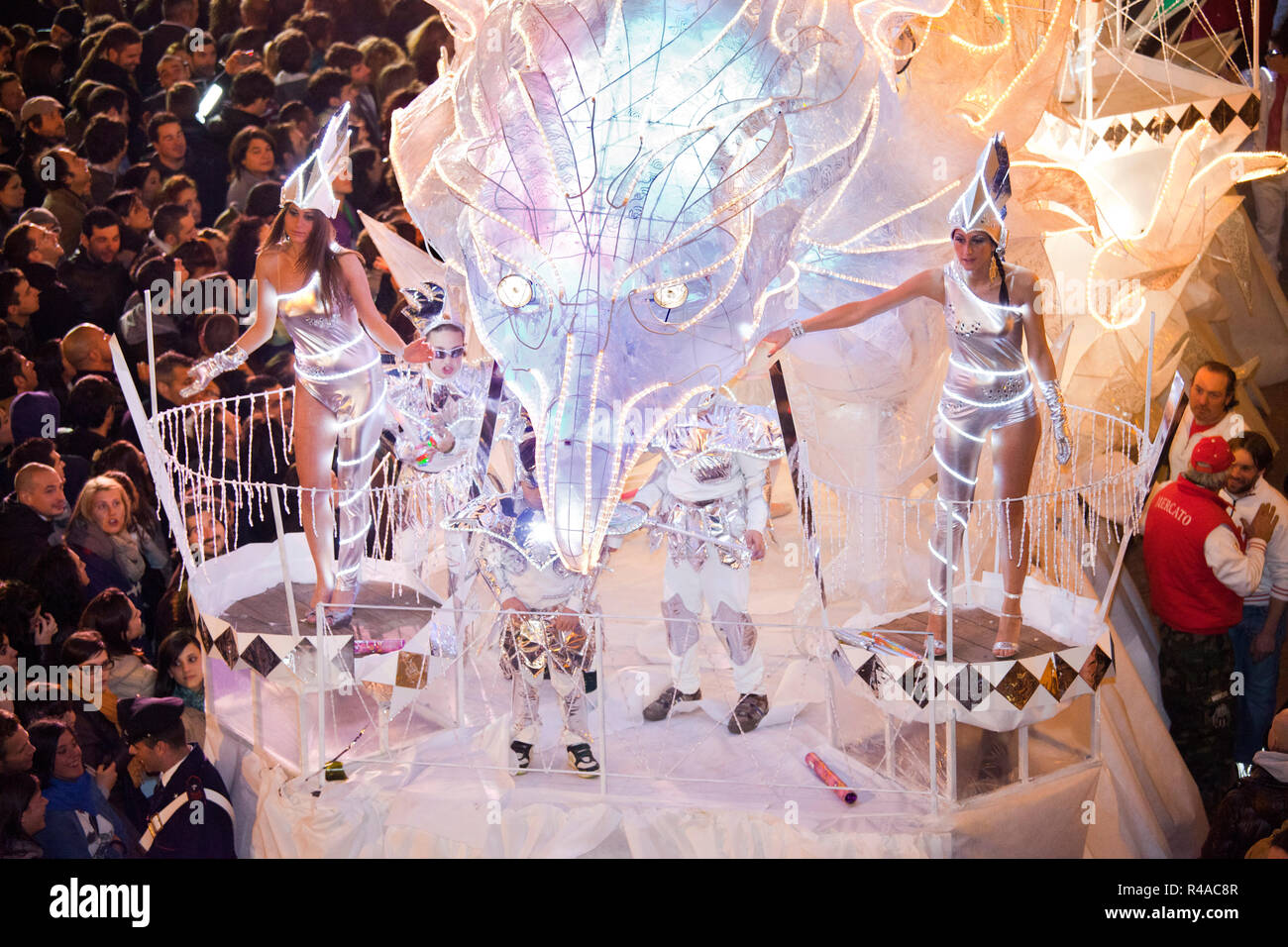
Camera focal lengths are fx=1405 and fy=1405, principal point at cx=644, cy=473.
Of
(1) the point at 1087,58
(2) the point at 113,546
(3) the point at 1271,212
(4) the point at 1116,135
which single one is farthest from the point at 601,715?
(3) the point at 1271,212

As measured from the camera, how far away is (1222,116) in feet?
16.7

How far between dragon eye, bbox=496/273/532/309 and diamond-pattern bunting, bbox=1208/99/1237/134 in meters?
2.94

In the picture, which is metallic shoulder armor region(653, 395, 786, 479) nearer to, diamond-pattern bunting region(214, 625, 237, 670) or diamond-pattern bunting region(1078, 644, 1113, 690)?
diamond-pattern bunting region(1078, 644, 1113, 690)

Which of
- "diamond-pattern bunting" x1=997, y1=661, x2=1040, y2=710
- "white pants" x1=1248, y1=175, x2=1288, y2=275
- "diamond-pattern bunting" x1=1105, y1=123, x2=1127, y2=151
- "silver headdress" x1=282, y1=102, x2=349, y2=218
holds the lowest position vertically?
"diamond-pattern bunting" x1=997, y1=661, x2=1040, y2=710

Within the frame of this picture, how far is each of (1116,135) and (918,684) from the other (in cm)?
250

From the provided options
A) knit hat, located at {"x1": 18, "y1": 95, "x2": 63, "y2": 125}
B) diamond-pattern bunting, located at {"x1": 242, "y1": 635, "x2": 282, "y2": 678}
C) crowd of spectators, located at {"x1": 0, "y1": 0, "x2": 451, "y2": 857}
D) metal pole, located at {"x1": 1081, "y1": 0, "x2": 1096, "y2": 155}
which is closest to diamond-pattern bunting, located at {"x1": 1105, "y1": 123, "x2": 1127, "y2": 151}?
metal pole, located at {"x1": 1081, "y1": 0, "x2": 1096, "y2": 155}

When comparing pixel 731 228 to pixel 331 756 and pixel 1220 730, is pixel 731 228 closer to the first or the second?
pixel 331 756

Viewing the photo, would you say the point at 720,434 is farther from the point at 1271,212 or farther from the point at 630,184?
the point at 1271,212

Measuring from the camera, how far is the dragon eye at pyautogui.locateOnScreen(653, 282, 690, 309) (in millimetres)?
3494

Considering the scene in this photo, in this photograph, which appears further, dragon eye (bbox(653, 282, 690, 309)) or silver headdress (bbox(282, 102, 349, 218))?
silver headdress (bbox(282, 102, 349, 218))

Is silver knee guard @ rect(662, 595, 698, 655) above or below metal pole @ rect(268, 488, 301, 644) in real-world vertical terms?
below

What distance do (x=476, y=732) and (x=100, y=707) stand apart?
3.69ft

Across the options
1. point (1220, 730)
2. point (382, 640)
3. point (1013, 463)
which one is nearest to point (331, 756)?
point (382, 640)

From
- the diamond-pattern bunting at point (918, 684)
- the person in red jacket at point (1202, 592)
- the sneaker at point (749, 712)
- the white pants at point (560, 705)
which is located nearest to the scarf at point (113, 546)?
the white pants at point (560, 705)
